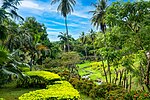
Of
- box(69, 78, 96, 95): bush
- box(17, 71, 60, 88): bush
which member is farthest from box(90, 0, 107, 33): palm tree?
box(17, 71, 60, 88): bush

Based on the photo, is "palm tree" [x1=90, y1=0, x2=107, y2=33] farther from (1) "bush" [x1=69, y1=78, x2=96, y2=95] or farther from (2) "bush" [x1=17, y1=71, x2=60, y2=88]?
(2) "bush" [x1=17, y1=71, x2=60, y2=88]

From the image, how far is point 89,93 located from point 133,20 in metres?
6.69

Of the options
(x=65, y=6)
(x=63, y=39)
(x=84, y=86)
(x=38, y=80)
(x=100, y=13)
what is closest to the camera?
(x=84, y=86)

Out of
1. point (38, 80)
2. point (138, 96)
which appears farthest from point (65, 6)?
point (138, 96)

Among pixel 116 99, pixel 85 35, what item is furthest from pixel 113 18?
pixel 85 35

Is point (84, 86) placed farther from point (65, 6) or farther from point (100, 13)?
point (65, 6)

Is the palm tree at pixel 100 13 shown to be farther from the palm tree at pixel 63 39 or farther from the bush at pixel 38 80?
the palm tree at pixel 63 39

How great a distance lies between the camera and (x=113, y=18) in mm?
11234

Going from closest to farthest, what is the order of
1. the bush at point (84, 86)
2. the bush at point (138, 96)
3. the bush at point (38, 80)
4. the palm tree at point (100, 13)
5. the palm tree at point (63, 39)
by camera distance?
the bush at point (138, 96)
the bush at point (84, 86)
the bush at point (38, 80)
the palm tree at point (100, 13)
the palm tree at point (63, 39)

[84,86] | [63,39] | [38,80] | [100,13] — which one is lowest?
[84,86]

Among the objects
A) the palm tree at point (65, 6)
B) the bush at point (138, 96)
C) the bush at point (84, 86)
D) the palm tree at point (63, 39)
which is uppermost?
the palm tree at point (65, 6)

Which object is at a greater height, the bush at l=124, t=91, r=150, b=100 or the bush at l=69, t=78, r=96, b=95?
the bush at l=124, t=91, r=150, b=100

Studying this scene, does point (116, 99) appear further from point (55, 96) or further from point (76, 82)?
point (76, 82)

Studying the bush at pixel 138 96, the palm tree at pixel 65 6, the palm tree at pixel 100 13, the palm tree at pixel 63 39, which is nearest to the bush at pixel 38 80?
the bush at pixel 138 96
